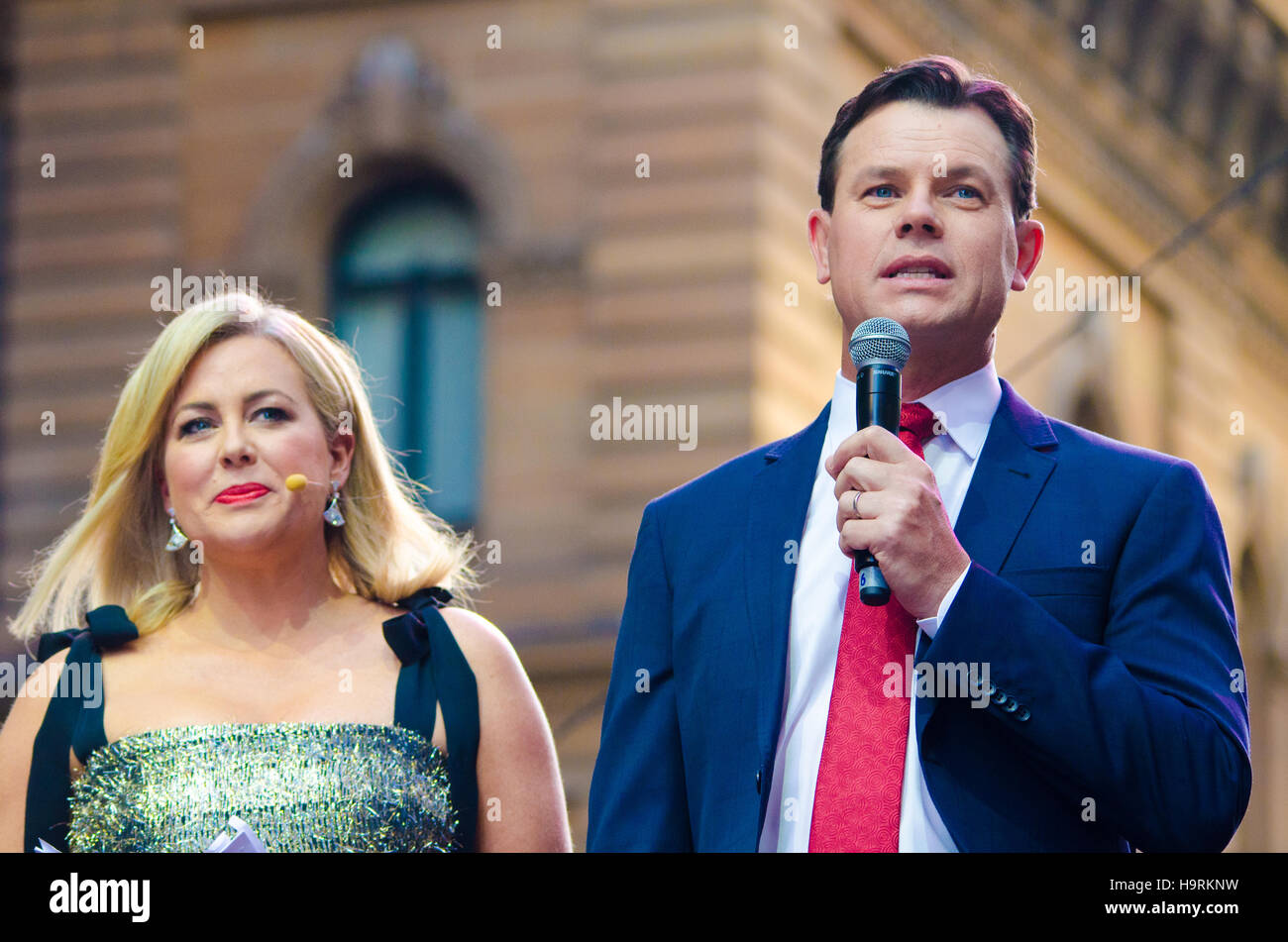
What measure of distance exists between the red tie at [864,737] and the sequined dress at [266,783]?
121 cm

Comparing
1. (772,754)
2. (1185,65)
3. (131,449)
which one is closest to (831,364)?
(1185,65)

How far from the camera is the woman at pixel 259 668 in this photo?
15.2 feet

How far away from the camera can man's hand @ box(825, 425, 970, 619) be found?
3428mm

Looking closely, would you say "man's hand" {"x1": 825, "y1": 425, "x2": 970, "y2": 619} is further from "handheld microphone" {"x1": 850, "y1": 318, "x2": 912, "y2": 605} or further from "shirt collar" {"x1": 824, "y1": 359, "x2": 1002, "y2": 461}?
"shirt collar" {"x1": 824, "y1": 359, "x2": 1002, "y2": 461}

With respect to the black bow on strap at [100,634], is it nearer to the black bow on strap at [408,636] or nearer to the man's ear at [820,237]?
the black bow on strap at [408,636]

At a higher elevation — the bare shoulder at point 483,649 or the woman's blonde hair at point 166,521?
the woman's blonde hair at point 166,521

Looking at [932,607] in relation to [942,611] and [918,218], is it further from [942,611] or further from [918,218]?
[918,218]

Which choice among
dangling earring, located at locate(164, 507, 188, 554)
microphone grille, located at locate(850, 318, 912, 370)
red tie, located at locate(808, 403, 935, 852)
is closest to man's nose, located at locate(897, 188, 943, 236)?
microphone grille, located at locate(850, 318, 912, 370)

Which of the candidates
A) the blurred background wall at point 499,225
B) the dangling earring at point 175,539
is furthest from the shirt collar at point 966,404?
the blurred background wall at point 499,225

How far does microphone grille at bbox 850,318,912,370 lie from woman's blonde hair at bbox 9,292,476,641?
139 centimetres

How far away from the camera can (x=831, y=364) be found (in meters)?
15.0

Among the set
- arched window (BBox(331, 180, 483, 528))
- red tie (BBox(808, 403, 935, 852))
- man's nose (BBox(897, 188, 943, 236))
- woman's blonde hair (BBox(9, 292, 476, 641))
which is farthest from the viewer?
arched window (BBox(331, 180, 483, 528))
